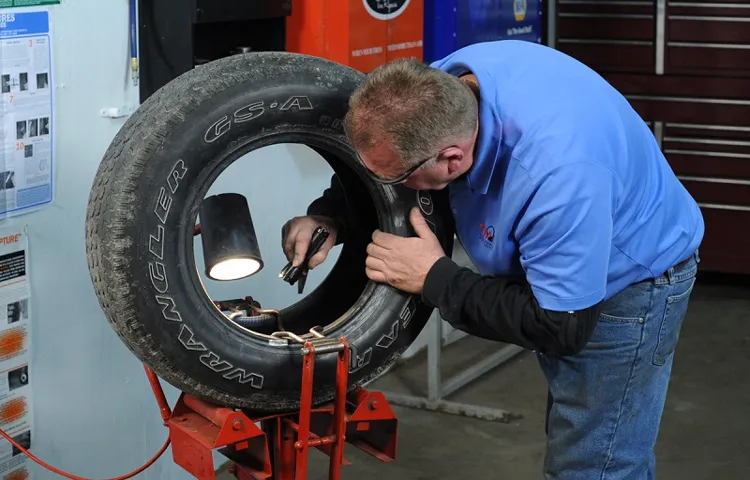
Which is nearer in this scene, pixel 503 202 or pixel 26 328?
pixel 503 202

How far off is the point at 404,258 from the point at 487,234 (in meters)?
0.15

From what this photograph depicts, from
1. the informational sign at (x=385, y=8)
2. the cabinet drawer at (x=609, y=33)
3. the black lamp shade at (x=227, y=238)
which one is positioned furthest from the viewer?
the cabinet drawer at (x=609, y=33)

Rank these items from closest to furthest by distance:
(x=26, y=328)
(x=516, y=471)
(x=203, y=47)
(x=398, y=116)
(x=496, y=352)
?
(x=398, y=116) < (x=26, y=328) < (x=203, y=47) < (x=516, y=471) < (x=496, y=352)

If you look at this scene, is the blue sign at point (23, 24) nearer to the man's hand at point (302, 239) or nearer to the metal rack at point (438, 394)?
the man's hand at point (302, 239)

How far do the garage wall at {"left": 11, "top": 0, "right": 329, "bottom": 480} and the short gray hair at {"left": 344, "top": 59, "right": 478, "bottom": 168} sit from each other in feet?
3.28

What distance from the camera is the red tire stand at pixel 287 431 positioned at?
1.62m

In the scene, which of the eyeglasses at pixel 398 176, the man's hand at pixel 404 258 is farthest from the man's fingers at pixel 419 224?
the eyeglasses at pixel 398 176

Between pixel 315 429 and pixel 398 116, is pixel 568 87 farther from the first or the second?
pixel 315 429

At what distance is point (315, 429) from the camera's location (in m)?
1.80

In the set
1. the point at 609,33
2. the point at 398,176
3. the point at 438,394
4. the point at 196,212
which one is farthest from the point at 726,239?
the point at 196,212

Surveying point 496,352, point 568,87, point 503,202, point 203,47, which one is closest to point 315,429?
point 503,202

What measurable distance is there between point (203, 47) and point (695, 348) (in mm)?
2496

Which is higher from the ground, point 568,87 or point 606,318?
point 568,87

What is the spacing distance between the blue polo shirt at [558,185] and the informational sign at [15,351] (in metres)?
1.05
